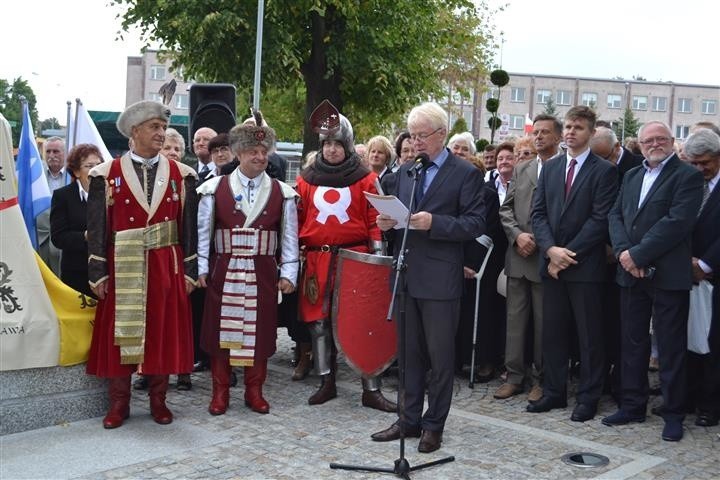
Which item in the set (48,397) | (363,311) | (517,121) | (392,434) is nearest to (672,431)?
(392,434)

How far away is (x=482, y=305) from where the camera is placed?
25.6 ft

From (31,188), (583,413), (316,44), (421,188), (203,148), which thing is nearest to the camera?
(421,188)

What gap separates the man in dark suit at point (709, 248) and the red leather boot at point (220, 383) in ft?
11.5

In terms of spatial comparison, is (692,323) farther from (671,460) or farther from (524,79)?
(524,79)

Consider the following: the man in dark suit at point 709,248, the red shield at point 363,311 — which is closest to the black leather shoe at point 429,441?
the red shield at point 363,311

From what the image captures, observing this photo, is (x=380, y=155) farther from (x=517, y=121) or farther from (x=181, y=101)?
(x=181, y=101)

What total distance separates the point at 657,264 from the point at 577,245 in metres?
0.60

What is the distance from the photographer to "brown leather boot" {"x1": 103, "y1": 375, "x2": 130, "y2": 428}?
19.7ft

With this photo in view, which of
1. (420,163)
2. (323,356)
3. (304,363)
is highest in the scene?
(420,163)

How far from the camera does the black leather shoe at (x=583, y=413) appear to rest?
6402 millimetres

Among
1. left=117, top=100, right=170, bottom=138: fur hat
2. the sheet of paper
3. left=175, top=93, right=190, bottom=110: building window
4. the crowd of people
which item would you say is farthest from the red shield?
left=175, top=93, right=190, bottom=110: building window

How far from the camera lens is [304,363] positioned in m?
7.73

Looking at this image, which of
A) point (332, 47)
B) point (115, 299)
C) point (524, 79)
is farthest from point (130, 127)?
point (524, 79)

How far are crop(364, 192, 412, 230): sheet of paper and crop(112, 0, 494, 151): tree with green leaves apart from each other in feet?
40.4
